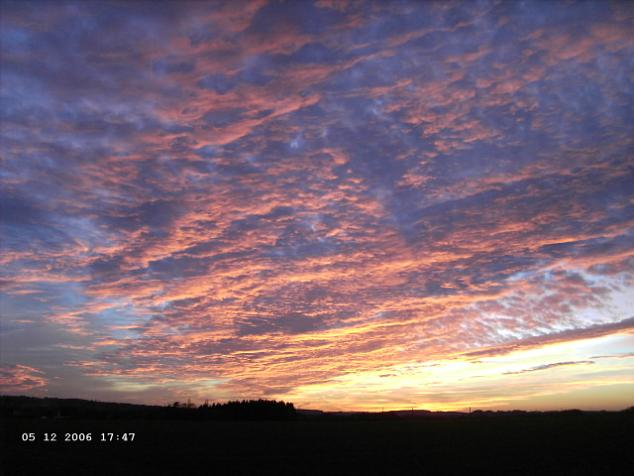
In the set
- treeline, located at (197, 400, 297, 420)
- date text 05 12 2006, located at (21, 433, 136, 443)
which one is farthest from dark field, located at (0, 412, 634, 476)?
treeline, located at (197, 400, 297, 420)

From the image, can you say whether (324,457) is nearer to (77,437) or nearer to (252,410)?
(77,437)

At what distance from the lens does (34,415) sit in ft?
306

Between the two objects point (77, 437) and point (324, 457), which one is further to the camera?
point (77, 437)

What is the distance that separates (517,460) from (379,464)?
8774 millimetres

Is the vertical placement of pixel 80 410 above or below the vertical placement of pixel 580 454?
above

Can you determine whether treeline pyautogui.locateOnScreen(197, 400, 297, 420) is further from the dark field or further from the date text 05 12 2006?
the dark field

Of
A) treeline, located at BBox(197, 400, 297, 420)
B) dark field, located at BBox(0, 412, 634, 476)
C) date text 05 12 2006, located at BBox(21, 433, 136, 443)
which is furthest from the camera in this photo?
treeline, located at BBox(197, 400, 297, 420)

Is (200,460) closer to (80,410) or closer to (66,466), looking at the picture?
(66,466)

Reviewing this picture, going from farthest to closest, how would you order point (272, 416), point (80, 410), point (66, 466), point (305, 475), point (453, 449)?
point (272, 416), point (80, 410), point (453, 449), point (66, 466), point (305, 475)

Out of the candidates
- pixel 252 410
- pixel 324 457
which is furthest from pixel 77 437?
pixel 252 410

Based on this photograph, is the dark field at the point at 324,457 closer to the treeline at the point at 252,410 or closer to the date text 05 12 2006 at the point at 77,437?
the date text 05 12 2006 at the point at 77,437

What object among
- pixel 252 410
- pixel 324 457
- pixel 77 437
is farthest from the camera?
pixel 252 410

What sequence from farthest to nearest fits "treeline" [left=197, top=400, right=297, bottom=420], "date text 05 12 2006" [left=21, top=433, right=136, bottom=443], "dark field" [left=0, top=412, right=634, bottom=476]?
"treeline" [left=197, top=400, right=297, bottom=420]
"date text 05 12 2006" [left=21, top=433, right=136, bottom=443]
"dark field" [left=0, top=412, right=634, bottom=476]

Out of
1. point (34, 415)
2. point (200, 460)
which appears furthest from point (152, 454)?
point (34, 415)
